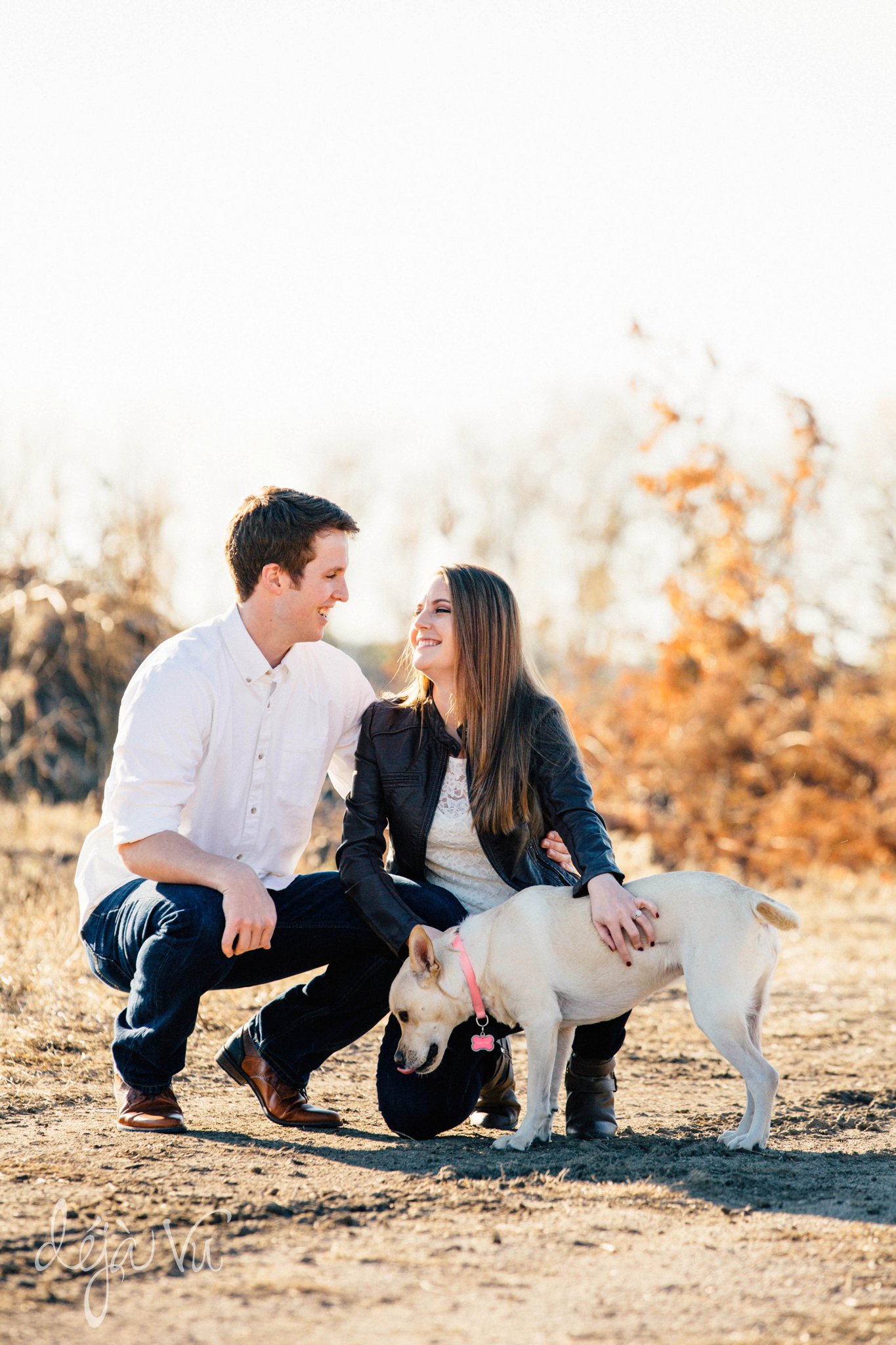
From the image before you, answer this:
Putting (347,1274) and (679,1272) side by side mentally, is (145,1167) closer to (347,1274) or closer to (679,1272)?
(347,1274)

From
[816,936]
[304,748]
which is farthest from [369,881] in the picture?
[816,936]

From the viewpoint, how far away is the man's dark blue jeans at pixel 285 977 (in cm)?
363

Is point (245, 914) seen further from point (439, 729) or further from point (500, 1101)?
point (500, 1101)

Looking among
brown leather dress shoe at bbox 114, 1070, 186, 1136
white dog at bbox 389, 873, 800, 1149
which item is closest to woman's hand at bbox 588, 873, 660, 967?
white dog at bbox 389, 873, 800, 1149

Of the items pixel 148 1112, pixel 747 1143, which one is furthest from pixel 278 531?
pixel 747 1143

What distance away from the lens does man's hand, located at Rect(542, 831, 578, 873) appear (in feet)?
13.6

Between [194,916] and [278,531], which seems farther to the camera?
[278,531]

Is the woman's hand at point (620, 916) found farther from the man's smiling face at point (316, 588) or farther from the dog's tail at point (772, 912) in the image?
the man's smiling face at point (316, 588)

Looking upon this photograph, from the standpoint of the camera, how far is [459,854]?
4.13 metres

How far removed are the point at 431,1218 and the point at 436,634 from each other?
1820 millimetres

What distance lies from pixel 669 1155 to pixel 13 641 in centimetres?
844

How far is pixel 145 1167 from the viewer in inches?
127

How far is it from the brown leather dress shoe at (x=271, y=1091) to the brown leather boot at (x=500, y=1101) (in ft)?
1.55

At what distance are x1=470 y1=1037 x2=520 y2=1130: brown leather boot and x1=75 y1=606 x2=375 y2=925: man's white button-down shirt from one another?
36.2 inches
